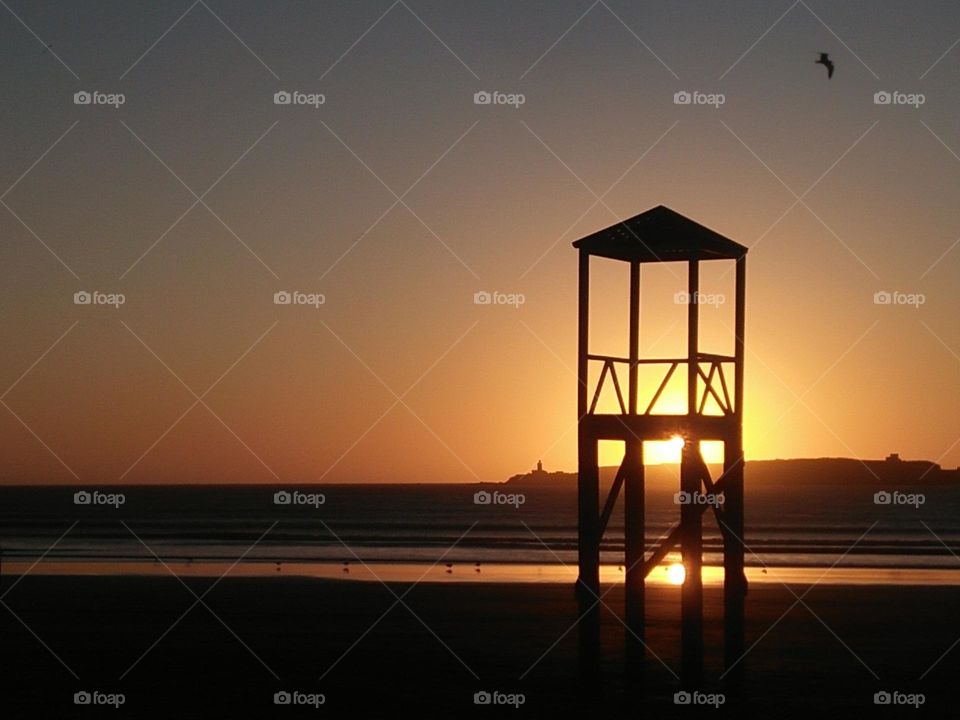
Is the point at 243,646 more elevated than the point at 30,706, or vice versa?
the point at 243,646

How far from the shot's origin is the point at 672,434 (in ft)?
72.0

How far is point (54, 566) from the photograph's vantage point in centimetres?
5256

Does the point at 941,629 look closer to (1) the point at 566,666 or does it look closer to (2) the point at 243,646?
(1) the point at 566,666

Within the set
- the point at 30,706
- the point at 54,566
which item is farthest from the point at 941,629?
the point at 54,566

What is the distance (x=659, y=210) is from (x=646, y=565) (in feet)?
18.6
